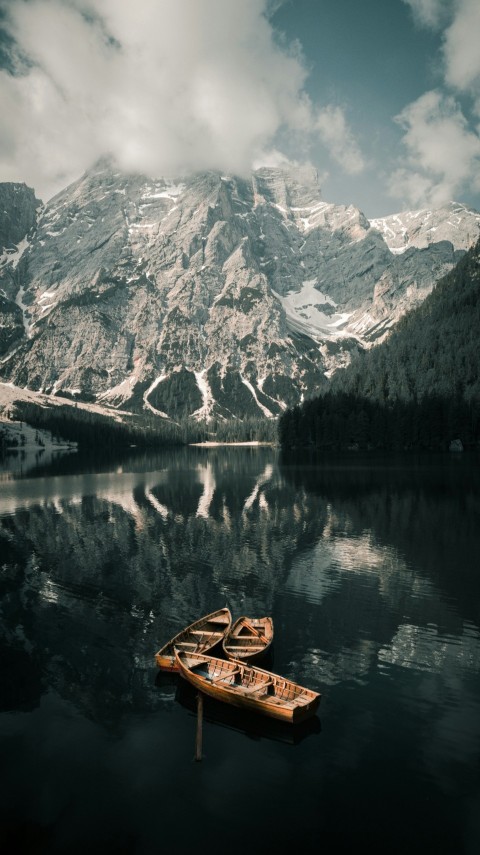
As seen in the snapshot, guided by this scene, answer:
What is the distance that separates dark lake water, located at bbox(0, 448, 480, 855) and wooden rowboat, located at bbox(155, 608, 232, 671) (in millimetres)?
1095

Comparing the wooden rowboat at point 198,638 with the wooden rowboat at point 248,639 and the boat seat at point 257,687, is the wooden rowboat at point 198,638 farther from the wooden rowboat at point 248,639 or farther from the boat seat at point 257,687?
the boat seat at point 257,687

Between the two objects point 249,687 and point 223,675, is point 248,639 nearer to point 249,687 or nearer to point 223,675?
point 223,675

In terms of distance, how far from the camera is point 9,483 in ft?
428

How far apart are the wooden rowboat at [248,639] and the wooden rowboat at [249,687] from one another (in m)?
1.74

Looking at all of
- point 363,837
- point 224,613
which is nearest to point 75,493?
point 224,613

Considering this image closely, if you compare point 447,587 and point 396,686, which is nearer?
point 396,686

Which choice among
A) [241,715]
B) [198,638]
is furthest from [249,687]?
[198,638]

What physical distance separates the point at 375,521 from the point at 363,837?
53.9 metres

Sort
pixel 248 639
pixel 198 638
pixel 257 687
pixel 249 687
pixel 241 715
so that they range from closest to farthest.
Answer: pixel 257 687 → pixel 241 715 → pixel 249 687 → pixel 248 639 → pixel 198 638

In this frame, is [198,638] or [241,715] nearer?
[241,715]

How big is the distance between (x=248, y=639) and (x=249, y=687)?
6258 mm

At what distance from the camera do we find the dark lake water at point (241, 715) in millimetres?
17766

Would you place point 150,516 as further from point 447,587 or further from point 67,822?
point 67,822

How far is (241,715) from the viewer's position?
2431 centimetres
